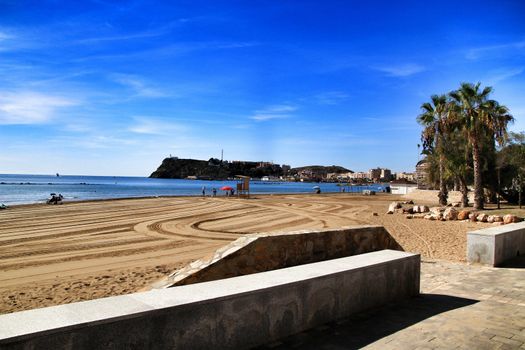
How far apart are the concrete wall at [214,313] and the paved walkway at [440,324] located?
20cm

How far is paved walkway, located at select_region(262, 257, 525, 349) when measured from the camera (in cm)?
402

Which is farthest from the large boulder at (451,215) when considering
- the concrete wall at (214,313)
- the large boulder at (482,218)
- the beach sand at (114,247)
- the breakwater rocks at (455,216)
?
the concrete wall at (214,313)

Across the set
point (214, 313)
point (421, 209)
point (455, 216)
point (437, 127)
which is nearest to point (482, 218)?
point (455, 216)

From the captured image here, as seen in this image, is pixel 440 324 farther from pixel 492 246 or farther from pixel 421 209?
pixel 421 209

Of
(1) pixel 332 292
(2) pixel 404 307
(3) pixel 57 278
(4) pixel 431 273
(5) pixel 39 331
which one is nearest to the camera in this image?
(5) pixel 39 331

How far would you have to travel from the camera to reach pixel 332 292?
4539 millimetres

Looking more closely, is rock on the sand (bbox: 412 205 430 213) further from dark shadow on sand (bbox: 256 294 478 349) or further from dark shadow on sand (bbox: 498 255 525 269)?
dark shadow on sand (bbox: 256 294 478 349)

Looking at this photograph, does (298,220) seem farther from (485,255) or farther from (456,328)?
(456,328)

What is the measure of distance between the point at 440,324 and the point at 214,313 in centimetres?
285

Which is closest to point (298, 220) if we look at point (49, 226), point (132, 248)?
point (132, 248)

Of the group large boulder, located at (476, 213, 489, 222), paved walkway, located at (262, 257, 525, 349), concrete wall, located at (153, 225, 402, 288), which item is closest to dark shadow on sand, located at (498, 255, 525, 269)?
paved walkway, located at (262, 257, 525, 349)

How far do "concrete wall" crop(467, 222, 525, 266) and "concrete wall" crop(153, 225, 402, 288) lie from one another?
3356 millimetres

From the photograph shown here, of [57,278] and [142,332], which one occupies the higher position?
[142,332]

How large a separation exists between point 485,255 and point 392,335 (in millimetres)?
5518
